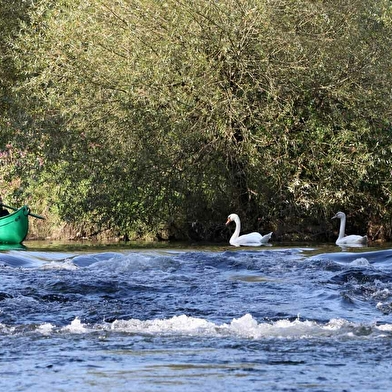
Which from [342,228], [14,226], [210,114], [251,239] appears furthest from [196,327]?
[14,226]

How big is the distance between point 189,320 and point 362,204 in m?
14.1

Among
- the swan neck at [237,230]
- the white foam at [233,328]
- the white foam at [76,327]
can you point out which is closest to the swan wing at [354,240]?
the swan neck at [237,230]

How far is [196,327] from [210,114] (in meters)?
12.7

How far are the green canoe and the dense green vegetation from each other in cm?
57

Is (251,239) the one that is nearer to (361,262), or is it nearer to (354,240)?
(354,240)

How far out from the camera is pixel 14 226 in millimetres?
21328

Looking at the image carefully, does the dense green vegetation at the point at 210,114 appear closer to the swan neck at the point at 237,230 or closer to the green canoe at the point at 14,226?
the green canoe at the point at 14,226

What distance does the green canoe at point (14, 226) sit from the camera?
69.7 feet

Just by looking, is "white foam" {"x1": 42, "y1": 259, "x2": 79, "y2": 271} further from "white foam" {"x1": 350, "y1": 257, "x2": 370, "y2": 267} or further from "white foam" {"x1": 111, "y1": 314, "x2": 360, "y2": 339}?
"white foam" {"x1": 111, "y1": 314, "x2": 360, "y2": 339}

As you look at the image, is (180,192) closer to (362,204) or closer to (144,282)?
(362,204)

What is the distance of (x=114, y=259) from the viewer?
1345cm

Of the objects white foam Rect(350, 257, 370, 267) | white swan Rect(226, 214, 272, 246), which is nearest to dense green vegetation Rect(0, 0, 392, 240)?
white swan Rect(226, 214, 272, 246)

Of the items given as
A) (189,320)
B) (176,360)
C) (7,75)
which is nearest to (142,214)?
(7,75)

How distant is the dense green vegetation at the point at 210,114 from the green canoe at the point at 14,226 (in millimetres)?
571
